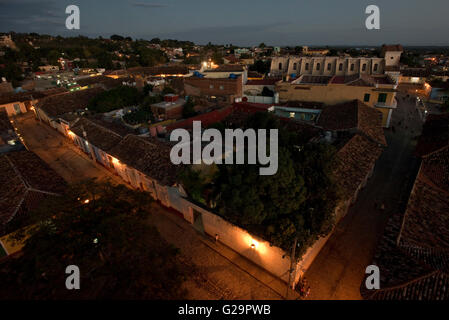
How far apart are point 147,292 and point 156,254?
141 centimetres

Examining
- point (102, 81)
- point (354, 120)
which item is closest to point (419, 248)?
point (354, 120)

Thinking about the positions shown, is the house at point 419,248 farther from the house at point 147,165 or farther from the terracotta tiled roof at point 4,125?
the terracotta tiled roof at point 4,125

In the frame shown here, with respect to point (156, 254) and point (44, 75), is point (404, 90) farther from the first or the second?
point (44, 75)

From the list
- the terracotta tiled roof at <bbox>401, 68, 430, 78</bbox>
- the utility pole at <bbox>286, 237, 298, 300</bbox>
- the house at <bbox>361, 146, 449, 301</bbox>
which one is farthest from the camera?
the terracotta tiled roof at <bbox>401, 68, 430, 78</bbox>

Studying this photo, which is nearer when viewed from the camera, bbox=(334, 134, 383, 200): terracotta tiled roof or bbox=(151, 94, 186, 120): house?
bbox=(334, 134, 383, 200): terracotta tiled roof

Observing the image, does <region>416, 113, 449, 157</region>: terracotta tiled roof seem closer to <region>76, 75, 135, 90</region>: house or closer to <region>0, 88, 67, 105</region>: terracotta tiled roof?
<region>76, 75, 135, 90</region>: house

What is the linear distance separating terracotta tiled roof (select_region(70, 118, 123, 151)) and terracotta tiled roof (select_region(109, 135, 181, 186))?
1759mm

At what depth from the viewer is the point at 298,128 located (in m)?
24.6

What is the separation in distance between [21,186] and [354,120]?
28962mm

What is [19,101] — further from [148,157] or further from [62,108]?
[148,157]

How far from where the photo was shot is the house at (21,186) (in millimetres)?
14281

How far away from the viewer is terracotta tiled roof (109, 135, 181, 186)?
55.0ft

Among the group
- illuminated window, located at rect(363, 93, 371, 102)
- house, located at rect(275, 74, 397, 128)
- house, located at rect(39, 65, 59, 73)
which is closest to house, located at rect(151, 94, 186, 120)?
house, located at rect(275, 74, 397, 128)

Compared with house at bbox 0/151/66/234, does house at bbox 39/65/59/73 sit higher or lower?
higher
